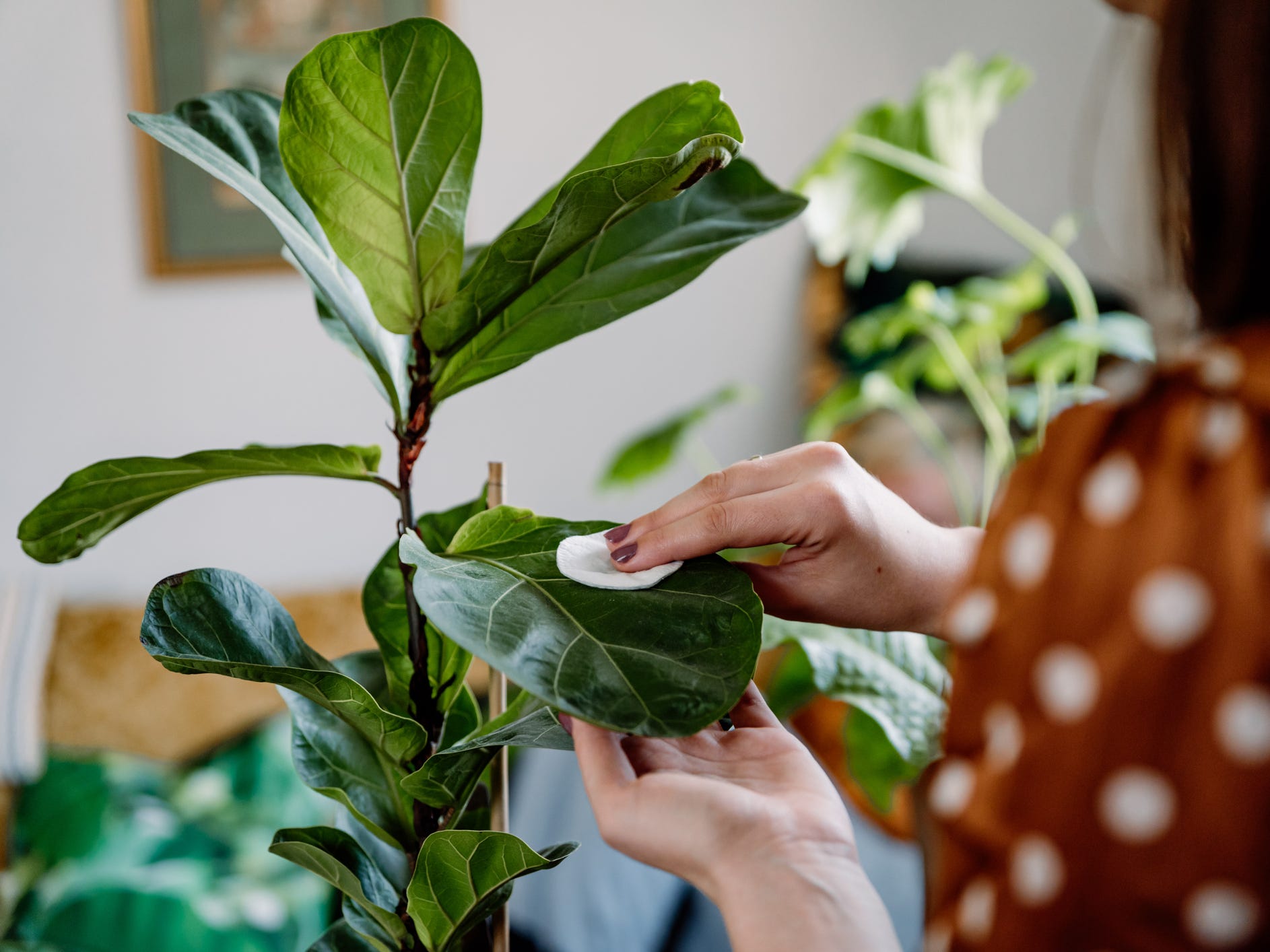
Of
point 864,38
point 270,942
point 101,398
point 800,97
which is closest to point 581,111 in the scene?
point 800,97

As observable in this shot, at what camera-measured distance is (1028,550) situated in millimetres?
372

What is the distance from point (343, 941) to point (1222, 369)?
60 cm

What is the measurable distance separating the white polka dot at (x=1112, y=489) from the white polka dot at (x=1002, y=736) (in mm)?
82

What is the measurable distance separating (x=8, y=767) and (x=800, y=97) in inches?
93.9

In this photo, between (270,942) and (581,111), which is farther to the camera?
(581,111)

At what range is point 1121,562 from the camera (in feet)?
1.13

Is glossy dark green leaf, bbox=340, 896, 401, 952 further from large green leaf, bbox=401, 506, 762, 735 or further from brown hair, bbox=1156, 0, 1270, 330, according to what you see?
brown hair, bbox=1156, 0, 1270, 330

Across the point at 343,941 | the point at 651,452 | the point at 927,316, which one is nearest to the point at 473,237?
the point at 651,452

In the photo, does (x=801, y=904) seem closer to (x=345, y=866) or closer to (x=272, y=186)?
(x=345, y=866)

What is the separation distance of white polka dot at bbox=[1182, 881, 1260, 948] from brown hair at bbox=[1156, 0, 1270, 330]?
21 cm

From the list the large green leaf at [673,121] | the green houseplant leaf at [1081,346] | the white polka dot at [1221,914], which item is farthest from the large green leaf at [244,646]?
the green houseplant leaf at [1081,346]

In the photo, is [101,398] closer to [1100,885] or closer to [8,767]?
[8,767]

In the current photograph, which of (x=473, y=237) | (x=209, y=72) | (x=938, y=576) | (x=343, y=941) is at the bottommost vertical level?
(x=343, y=941)

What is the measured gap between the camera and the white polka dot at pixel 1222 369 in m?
0.34
